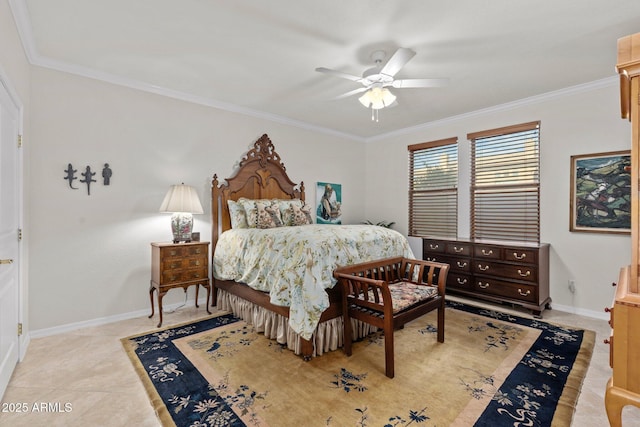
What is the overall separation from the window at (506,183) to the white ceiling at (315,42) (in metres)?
0.62

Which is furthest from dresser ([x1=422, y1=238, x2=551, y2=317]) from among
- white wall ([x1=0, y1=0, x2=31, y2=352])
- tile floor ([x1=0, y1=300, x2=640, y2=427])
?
white wall ([x1=0, y1=0, x2=31, y2=352])

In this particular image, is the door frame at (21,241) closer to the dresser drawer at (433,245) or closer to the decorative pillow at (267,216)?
the decorative pillow at (267,216)

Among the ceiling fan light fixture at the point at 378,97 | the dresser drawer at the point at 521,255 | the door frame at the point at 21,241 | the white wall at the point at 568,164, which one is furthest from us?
the dresser drawer at the point at 521,255

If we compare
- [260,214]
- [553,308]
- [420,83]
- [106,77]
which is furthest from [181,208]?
[553,308]

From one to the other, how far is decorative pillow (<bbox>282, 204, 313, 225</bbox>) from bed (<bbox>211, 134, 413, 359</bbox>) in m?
0.01

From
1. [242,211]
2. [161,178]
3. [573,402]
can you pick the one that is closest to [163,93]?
[161,178]

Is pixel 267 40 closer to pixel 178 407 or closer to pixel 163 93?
pixel 163 93

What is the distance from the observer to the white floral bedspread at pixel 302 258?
250cm

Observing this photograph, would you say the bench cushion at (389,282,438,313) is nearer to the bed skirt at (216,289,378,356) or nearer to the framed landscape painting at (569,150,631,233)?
the bed skirt at (216,289,378,356)

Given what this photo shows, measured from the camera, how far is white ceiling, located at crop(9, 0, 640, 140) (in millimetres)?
2256

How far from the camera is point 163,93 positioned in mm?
3732

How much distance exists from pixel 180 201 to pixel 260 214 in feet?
3.22

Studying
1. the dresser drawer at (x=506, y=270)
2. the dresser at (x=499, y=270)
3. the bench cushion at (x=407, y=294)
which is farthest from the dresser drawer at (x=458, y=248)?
the bench cushion at (x=407, y=294)

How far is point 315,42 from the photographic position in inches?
106
